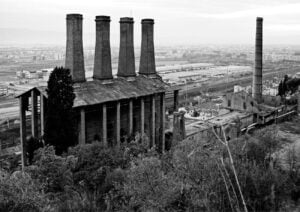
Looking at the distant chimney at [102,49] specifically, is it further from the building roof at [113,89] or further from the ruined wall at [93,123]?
the ruined wall at [93,123]

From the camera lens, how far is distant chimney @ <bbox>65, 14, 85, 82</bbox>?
25.0 metres

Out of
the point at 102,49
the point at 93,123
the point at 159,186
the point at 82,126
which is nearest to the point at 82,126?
the point at 82,126

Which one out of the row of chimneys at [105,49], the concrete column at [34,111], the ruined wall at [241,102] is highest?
the row of chimneys at [105,49]

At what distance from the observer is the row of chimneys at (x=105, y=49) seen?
2519 centimetres

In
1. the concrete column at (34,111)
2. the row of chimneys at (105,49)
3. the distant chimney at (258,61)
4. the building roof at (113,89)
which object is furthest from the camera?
the distant chimney at (258,61)

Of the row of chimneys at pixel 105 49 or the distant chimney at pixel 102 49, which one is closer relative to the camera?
the row of chimneys at pixel 105 49

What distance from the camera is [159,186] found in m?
11.3

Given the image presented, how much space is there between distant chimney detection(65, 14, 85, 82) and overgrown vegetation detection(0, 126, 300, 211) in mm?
10738

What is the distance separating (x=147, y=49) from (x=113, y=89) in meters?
5.93

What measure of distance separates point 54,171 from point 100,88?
41.1ft

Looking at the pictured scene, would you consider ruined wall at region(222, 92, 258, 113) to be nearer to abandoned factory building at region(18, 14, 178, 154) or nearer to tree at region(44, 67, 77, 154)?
abandoned factory building at region(18, 14, 178, 154)

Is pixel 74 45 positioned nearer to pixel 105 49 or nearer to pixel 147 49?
pixel 105 49

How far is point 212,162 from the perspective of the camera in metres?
12.8

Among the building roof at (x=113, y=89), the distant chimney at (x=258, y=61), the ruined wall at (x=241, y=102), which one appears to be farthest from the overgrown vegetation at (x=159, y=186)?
the distant chimney at (x=258, y=61)
